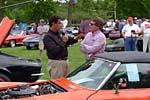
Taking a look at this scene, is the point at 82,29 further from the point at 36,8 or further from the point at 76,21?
the point at 76,21

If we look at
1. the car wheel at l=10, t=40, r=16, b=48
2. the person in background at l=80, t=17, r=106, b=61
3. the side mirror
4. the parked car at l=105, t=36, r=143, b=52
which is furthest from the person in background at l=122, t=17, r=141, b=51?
the car wheel at l=10, t=40, r=16, b=48

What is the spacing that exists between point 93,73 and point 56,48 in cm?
185

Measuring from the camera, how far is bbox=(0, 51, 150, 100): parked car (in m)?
5.11

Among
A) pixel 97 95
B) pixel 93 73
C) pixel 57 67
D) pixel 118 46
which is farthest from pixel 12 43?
pixel 97 95

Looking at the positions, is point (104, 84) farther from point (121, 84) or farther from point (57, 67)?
point (57, 67)

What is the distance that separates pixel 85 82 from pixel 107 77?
367 millimetres

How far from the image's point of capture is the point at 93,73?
18.1 ft

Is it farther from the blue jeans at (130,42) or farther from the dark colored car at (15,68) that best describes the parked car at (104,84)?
the blue jeans at (130,42)

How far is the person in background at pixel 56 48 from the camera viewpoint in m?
7.29

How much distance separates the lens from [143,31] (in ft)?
60.5

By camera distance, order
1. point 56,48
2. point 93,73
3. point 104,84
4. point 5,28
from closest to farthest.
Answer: point 104,84 < point 93,73 < point 56,48 < point 5,28

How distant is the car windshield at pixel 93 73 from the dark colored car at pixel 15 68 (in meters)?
3.19

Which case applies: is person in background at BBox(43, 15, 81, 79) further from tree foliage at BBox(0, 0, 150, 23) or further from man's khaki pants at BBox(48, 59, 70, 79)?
tree foliage at BBox(0, 0, 150, 23)

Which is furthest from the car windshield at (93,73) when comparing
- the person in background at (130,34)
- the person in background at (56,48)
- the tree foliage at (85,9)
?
the tree foliage at (85,9)
